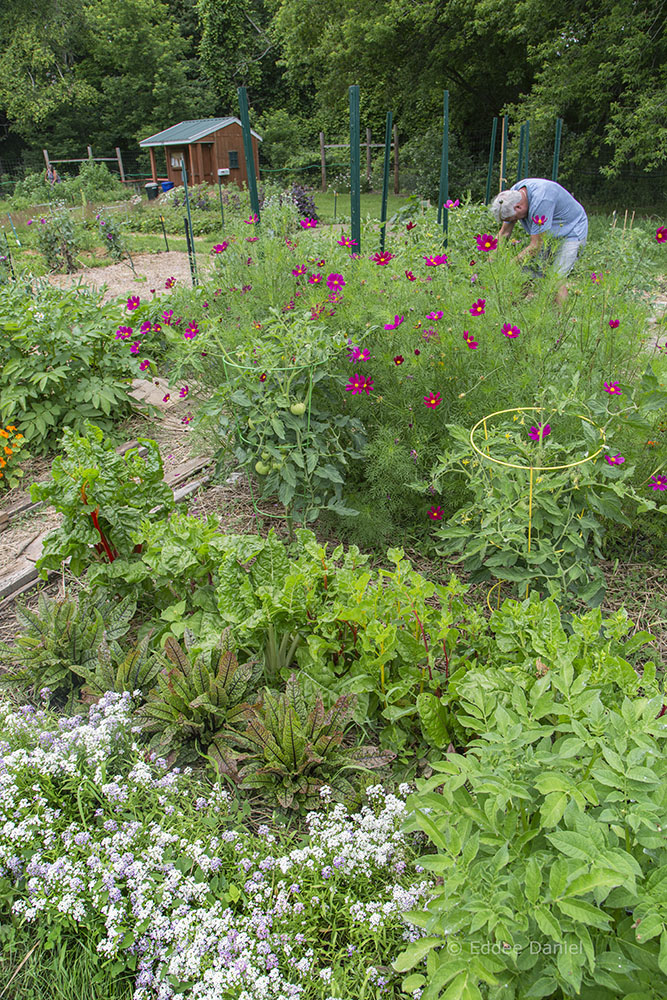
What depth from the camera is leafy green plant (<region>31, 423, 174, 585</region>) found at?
2217 mm

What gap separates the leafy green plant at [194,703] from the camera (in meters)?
1.81

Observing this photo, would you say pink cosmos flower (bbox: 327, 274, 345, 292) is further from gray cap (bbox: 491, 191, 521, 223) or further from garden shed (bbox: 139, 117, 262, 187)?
garden shed (bbox: 139, 117, 262, 187)

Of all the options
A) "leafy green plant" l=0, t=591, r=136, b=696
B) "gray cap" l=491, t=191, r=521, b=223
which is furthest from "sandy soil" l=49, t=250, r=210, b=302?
"leafy green plant" l=0, t=591, r=136, b=696

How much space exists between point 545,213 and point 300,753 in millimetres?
4066

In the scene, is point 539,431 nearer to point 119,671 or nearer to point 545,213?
point 119,671

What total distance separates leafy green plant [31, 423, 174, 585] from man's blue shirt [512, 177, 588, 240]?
3.18 meters

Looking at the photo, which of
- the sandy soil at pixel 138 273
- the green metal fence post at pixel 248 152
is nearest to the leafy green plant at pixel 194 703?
the green metal fence post at pixel 248 152

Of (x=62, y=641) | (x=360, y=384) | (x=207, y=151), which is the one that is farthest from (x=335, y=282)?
(x=207, y=151)

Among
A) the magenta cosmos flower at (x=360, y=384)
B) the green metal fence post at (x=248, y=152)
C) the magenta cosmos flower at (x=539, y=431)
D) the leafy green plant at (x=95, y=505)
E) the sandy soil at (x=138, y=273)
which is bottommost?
the sandy soil at (x=138, y=273)

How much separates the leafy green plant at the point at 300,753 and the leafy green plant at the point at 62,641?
0.61 m

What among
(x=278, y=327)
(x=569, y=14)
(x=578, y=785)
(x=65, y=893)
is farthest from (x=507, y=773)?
(x=569, y=14)

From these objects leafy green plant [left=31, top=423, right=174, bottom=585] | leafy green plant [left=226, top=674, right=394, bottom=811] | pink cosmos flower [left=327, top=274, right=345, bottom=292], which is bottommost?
leafy green plant [left=226, top=674, right=394, bottom=811]

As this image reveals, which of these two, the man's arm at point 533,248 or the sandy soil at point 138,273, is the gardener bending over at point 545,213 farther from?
the sandy soil at point 138,273

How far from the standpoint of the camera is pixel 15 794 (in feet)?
5.14
